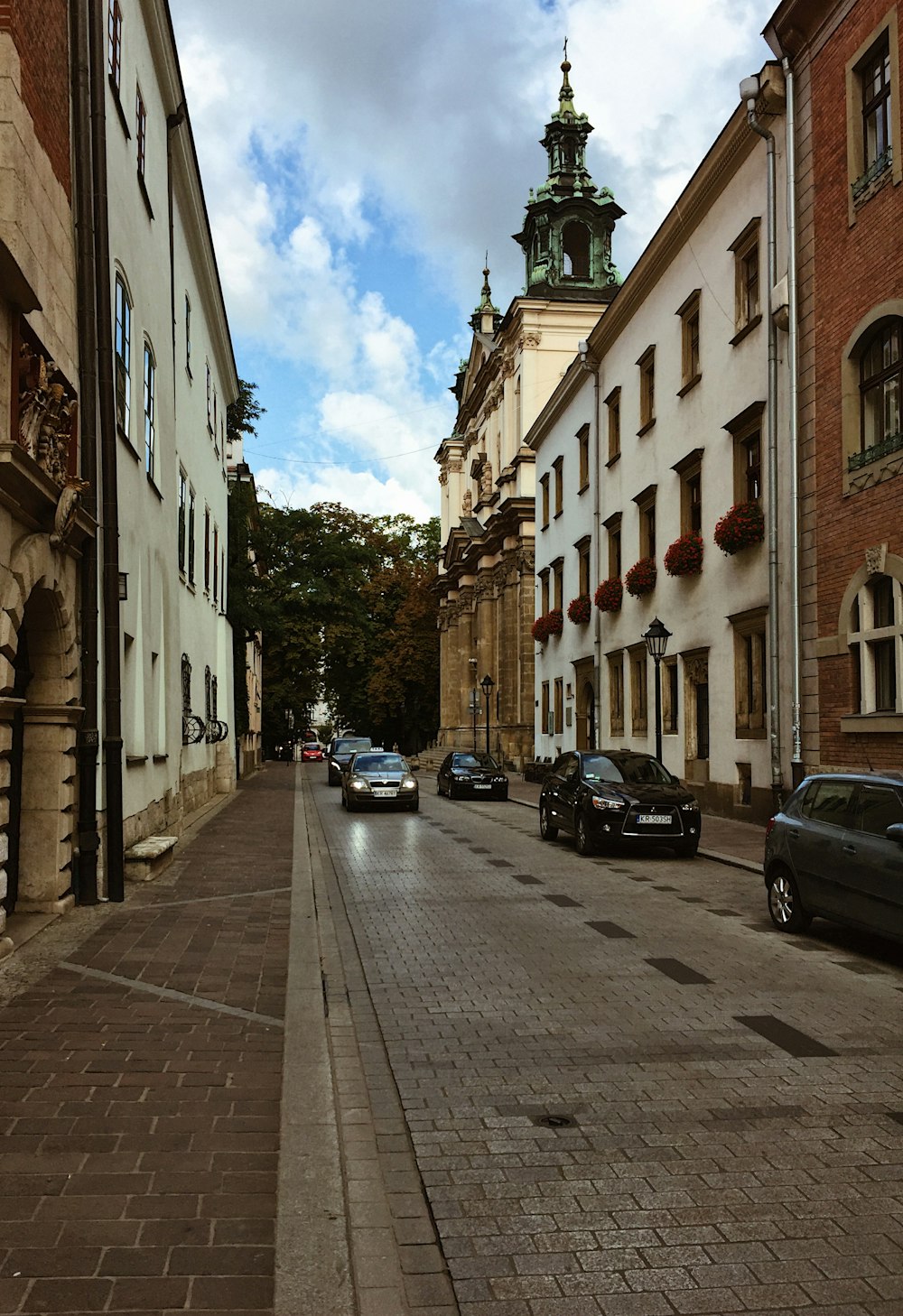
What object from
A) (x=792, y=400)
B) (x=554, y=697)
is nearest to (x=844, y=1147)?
(x=792, y=400)

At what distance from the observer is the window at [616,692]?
105ft

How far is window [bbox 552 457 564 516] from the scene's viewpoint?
134 ft

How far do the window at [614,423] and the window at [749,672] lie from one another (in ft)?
37.0

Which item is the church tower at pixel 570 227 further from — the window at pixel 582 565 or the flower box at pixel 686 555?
the flower box at pixel 686 555

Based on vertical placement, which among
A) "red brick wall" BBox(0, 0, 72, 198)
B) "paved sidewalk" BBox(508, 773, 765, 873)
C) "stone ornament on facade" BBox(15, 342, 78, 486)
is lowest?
"paved sidewalk" BBox(508, 773, 765, 873)

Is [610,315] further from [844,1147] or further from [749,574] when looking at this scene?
[844,1147]

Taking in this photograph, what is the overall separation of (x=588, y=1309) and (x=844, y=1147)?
75.0 inches

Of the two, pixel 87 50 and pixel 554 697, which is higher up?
pixel 87 50

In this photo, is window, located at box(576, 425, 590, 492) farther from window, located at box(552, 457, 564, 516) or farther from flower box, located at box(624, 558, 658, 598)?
flower box, located at box(624, 558, 658, 598)

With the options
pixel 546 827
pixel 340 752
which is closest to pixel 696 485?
pixel 546 827

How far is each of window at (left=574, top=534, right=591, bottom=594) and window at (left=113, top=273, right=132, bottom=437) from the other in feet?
72.6

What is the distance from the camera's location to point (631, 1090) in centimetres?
593

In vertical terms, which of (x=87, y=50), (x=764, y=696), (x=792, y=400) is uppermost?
(x=87, y=50)

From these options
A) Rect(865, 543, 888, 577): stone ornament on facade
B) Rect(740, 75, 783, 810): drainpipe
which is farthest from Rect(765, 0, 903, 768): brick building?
Rect(740, 75, 783, 810): drainpipe
